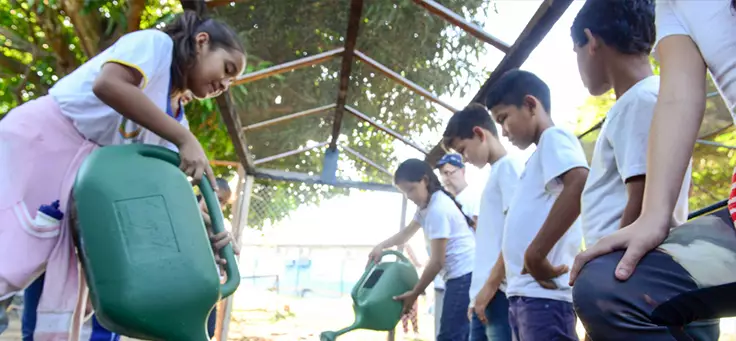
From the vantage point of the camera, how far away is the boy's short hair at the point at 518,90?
170 centimetres

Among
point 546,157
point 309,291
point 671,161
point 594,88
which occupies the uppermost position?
point 594,88

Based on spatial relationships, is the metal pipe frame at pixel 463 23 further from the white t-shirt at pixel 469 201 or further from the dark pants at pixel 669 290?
the dark pants at pixel 669 290

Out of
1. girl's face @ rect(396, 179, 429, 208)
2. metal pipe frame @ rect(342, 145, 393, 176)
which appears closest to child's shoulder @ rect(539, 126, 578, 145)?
girl's face @ rect(396, 179, 429, 208)

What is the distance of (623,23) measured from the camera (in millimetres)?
1034

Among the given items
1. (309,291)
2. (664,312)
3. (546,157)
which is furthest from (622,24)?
(309,291)

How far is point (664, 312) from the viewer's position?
1.84 ft

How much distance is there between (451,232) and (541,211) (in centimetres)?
109

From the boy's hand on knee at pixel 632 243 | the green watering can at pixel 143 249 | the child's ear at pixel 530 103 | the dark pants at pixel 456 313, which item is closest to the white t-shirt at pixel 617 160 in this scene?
the boy's hand on knee at pixel 632 243

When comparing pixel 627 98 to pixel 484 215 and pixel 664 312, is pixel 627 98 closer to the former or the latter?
pixel 664 312

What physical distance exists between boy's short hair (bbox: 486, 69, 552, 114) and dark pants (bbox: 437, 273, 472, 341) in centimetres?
101

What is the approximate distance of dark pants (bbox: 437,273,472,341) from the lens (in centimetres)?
234

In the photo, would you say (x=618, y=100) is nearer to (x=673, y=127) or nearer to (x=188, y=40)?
(x=673, y=127)

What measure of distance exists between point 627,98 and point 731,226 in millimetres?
493

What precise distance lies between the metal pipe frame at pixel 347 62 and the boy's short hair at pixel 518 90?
926mm
